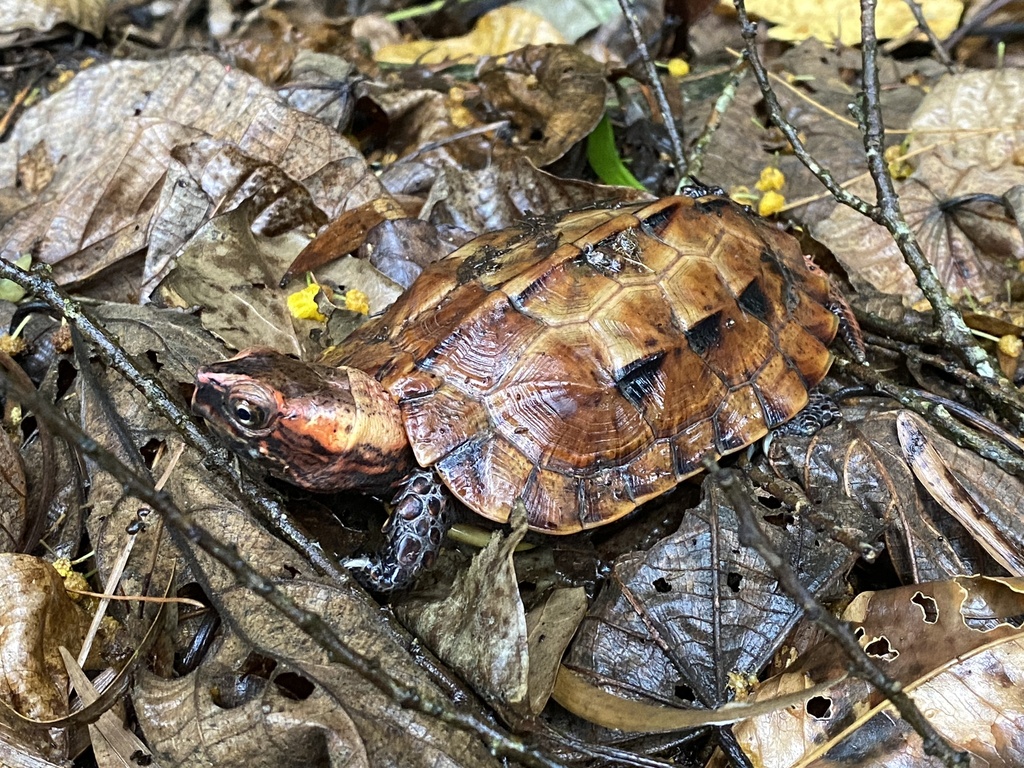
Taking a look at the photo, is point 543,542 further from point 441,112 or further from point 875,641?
point 441,112

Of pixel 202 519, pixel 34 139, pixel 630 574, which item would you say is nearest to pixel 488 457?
pixel 630 574

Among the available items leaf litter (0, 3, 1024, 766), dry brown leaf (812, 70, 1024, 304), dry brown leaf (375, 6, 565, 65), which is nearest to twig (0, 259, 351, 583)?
leaf litter (0, 3, 1024, 766)

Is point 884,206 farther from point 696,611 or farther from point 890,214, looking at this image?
point 696,611

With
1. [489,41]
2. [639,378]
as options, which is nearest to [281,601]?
[639,378]

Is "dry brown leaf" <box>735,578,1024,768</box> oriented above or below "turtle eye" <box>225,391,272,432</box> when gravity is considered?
Result: below

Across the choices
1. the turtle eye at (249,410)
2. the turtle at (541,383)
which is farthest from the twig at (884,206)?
the turtle eye at (249,410)

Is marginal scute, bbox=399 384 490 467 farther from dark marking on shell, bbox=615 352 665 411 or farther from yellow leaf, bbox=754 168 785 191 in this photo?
yellow leaf, bbox=754 168 785 191
